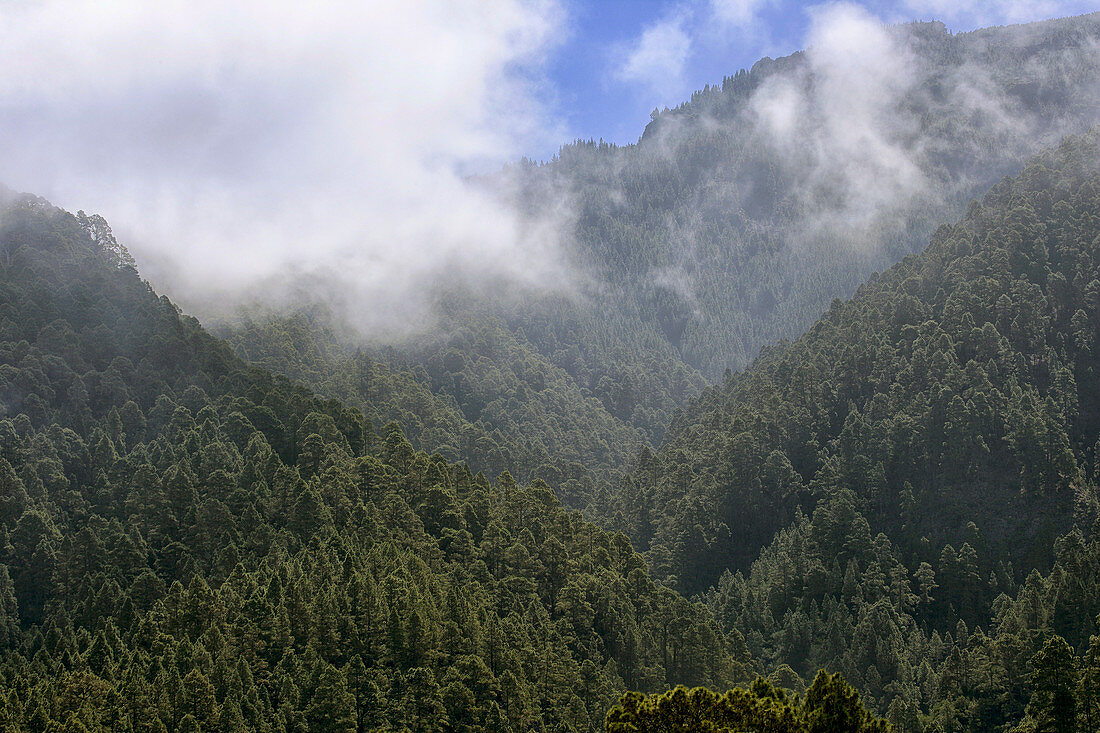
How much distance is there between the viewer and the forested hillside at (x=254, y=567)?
2240 inches

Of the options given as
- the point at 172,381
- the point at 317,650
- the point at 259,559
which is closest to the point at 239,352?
the point at 172,381

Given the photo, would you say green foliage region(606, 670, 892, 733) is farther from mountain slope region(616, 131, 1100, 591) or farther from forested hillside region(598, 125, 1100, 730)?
mountain slope region(616, 131, 1100, 591)

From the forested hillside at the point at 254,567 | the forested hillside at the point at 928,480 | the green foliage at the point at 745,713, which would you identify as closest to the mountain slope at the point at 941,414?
the forested hillside at the point at 928,480

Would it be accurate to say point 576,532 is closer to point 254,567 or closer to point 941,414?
point 254,567

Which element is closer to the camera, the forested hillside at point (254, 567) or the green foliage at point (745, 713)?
the green foliage at point (745, 713)

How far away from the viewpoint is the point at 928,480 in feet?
360

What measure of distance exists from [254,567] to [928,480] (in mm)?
77357

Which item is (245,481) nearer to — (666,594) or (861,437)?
(666,594)

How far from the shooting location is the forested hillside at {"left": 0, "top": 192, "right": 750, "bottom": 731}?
56.9 meters

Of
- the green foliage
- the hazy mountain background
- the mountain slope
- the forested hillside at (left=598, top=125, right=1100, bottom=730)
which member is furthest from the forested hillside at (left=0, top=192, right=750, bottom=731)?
the mountain slope

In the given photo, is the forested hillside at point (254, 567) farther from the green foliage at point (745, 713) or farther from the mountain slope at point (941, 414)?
the mountain slope at point (941, 414)

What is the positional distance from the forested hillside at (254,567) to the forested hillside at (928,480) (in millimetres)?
18617

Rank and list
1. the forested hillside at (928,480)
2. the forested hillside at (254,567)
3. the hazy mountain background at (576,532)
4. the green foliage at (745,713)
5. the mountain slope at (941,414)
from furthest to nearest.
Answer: the mountain slope at (941,414) < the forested hillside at (928,480) < the hazy mountain background at (576,532) < the forested hillside at (254,567) < the green foliage at (745,713)

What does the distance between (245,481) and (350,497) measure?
1033cm
